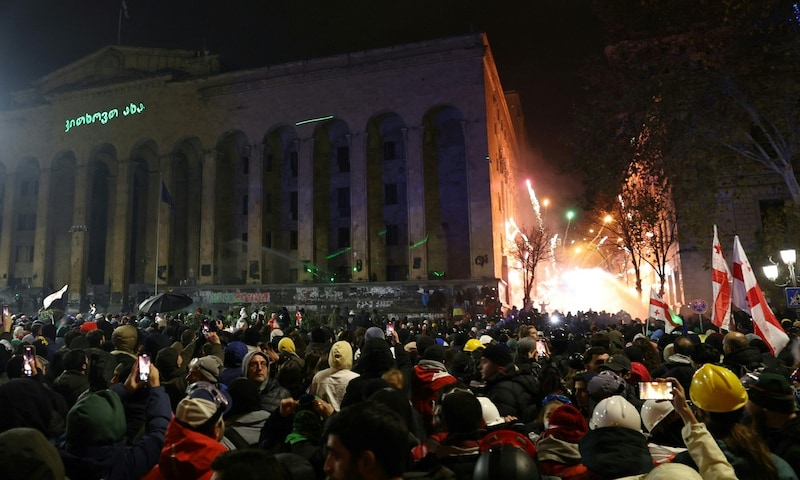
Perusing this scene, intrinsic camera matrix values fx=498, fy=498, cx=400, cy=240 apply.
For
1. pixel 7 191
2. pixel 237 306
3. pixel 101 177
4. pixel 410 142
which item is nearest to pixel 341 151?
pixel 410 142

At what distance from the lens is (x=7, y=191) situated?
43.6 meters

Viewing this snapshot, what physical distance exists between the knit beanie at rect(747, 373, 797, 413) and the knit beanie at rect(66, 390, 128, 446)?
4.22 m

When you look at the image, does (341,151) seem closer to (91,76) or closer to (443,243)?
(443,243)

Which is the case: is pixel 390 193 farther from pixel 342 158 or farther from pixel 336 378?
pixel 336 378

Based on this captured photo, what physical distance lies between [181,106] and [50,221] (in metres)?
15.7

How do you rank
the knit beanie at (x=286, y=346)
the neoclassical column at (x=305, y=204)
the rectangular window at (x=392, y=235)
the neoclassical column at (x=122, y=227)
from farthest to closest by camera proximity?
the neoclassical column at (x=122, y=227), the rectangular window at (x=392, y=235), the neoclassical column at (x=305, y=204), the knit beanie at (x=286, y=346)

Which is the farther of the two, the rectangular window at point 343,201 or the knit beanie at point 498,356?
the rectangular window at point 343,201

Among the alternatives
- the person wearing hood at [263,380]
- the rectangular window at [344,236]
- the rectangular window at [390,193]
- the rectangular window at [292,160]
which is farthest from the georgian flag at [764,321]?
the rectangular window at [292,160]

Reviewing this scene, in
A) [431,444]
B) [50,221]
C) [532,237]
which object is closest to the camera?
[431,444]

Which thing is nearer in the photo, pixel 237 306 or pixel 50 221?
pixel 237 306

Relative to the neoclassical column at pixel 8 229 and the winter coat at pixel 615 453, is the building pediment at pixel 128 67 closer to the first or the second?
the neoclassical column at pixel 8 229

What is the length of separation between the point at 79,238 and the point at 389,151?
2681 centimetres

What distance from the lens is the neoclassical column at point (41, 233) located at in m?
41.6

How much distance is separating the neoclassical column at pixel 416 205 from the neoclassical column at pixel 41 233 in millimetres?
31339
